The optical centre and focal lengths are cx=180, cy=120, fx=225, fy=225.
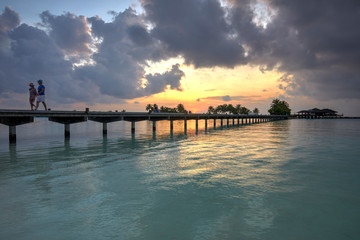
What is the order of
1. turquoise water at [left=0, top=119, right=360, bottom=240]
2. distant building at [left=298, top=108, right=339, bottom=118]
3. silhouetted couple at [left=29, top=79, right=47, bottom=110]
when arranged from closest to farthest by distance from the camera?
turquoise water at [left=0, top=119, right=360, bottom=240] < silhouetted couple at [left=29, top=79, right=47, bottom=110] < distant building at [left=298, top=108, right=339, bottom=118]

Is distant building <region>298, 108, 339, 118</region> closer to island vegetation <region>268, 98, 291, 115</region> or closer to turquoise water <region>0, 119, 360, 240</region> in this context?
island vegetation <region>268, 98, 291, 115</region>

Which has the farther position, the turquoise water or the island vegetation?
the island vegetation

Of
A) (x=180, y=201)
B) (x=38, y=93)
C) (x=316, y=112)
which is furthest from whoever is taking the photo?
(x=316, y=112)

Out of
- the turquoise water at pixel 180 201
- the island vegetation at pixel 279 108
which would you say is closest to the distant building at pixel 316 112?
the island vegetation at pixel 279 108

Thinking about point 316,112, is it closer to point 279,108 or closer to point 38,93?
point 279,108

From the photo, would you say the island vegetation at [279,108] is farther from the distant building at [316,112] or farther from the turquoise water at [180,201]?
the turquoise water at [180,201]

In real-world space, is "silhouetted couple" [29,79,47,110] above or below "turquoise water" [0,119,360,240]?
above

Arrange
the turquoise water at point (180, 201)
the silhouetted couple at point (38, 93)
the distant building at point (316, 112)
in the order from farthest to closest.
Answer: the distant building at point (316, 112) → the silhouetted couple at point (38, 93) → the turquoise water at point (180, 201)

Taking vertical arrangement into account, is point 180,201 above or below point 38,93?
below

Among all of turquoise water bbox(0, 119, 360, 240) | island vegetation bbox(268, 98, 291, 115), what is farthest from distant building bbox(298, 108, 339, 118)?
turquoise water bbox(0, 119, 360, 240)

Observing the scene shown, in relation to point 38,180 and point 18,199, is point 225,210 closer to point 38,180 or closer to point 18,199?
point 18,199

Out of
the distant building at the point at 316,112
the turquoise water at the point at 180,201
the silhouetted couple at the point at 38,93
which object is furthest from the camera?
the distant building at the point at 316,112

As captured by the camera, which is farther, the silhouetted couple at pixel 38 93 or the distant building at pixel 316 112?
the distant building at pixel 316 112

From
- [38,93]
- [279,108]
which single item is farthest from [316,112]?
[38,93]
